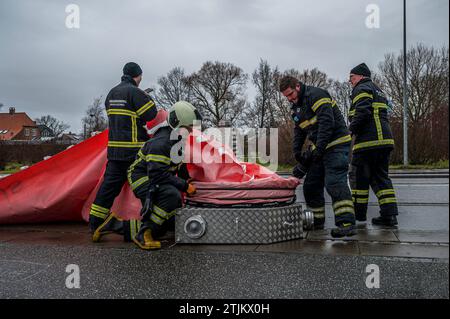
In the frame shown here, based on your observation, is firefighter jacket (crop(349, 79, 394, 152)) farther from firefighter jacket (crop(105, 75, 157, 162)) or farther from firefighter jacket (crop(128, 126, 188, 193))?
firefighter jacket (crop(105, 75, 157, 162))

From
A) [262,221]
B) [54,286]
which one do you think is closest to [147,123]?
[262,221]

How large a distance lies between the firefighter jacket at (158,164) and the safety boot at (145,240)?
0.47 metres

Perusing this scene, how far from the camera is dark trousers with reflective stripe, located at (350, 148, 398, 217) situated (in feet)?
15.7

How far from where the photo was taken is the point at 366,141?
15.8ft

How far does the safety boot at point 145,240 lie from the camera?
3943 mm

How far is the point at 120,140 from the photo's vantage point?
4.60 meters

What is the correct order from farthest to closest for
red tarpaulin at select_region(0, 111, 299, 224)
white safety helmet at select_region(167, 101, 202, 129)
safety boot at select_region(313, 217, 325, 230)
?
1. red tarpaulin at select_region(0, 111, 299, 224)
2. safety boot at select_region(313, 217, 325, 230)
3. white safety helmet at select_region(167, 101, 202, 129)

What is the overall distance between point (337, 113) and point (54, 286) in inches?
126

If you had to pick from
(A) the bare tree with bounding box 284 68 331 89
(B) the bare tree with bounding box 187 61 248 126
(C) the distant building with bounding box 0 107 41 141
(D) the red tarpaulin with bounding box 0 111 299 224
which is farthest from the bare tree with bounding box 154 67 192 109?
(C) the distant building with bounding box 0 107 41 141

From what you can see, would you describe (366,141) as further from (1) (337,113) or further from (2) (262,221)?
(2) (262,221)

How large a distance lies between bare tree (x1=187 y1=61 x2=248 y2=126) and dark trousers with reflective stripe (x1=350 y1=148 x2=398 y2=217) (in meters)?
25.4

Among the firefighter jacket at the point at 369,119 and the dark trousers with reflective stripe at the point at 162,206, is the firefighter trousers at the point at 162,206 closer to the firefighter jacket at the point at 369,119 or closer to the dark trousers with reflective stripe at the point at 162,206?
the dark trousers with reflective stripe at the point at 162,206

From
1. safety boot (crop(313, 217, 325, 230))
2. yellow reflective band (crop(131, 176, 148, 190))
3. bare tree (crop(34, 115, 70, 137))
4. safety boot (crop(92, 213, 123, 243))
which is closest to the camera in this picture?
yellow reflective band (crop(131, 176, 148, 190))

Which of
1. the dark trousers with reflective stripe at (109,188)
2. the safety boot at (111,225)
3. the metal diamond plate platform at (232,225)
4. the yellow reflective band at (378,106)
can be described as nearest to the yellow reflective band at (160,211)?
the metal diamond plate platform at (232,225)
